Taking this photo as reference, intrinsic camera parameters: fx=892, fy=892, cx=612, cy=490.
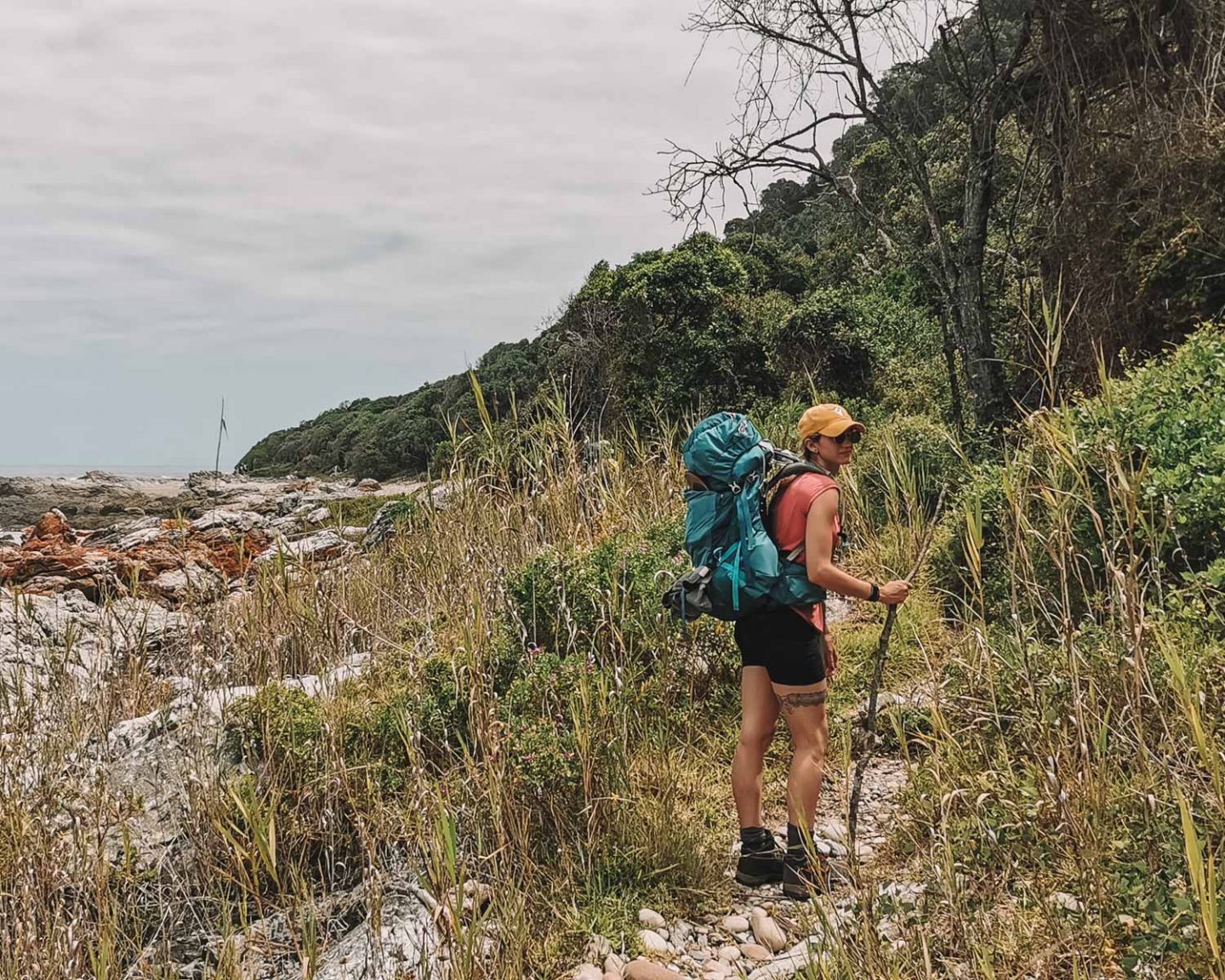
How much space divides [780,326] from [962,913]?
1051 centimetres

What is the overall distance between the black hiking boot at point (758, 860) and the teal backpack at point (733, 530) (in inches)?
32.5

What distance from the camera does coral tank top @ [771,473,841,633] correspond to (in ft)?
10.4

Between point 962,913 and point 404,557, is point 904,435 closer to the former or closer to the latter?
point 404,557

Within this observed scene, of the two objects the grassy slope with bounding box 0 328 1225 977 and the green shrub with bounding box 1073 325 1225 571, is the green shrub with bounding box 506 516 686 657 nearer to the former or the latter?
the grassy slope with bounding box 0 328 1225 977

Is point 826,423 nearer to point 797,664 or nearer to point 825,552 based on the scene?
point 825,552

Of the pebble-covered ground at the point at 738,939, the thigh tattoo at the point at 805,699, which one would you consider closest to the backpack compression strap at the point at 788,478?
the thigh tattoo at the point at 805,699

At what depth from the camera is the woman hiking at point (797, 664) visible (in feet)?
10.2

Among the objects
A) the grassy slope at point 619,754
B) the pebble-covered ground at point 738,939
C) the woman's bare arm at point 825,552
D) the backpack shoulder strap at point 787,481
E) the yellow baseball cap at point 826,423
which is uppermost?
the yellow baseball cap at point 826,423

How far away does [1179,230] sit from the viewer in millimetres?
5977

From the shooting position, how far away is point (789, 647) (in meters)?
3.20

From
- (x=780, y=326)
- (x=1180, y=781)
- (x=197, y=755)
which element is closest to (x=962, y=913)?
(x=1180, y=781)

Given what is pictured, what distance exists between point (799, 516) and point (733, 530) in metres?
0.24

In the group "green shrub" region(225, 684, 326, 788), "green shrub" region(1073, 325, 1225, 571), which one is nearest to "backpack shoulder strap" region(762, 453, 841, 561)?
"green shrub" region(1073, 325, 1225, 571)

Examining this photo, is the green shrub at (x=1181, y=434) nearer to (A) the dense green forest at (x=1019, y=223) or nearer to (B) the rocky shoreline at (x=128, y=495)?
(A) the dense green forest at (x=1019, y=223)
